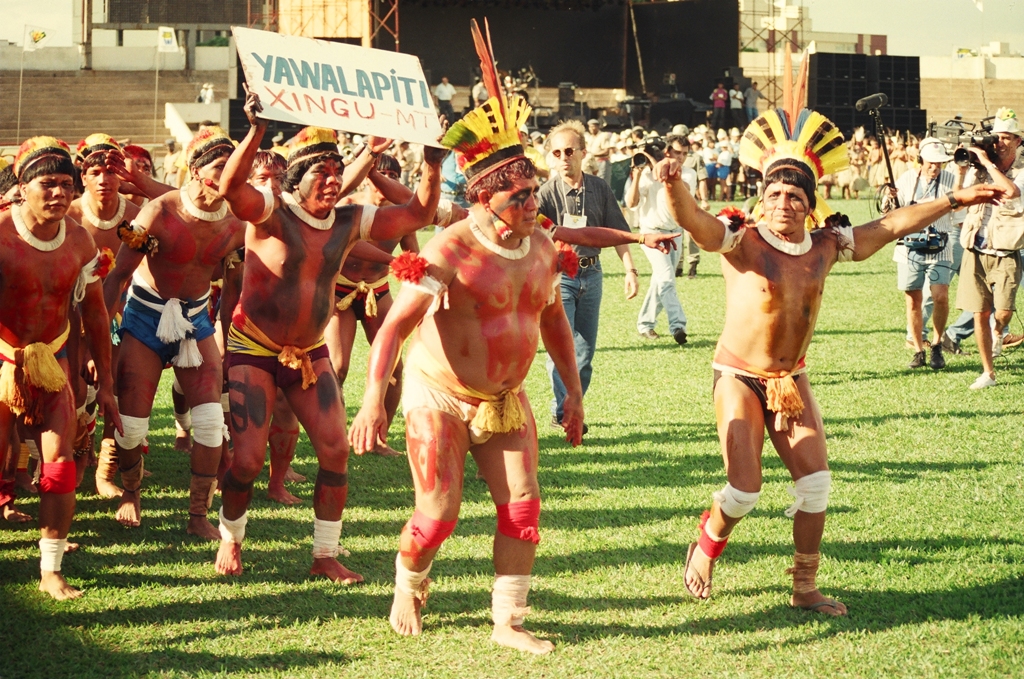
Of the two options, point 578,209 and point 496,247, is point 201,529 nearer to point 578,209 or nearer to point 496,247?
point 496,247

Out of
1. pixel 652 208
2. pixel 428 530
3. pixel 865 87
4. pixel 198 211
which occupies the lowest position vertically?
pixel 428 530

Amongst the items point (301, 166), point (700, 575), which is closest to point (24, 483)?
point (301, 166)

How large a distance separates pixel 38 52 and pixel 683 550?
40391 millimetres

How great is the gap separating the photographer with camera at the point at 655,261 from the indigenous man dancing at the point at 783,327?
19.6 ft

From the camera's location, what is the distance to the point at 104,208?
7.12m

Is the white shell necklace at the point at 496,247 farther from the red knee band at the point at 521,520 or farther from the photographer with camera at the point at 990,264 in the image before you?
the photographer with camera at the point at 990,264

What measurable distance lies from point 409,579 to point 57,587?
1794 millimetres

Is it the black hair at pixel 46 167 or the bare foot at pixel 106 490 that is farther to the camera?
the bare foot at pixel 106 490

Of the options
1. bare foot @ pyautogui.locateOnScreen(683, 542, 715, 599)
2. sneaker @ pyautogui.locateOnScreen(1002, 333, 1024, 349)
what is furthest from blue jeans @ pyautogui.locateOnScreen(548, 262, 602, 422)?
sneaker @ pyautogui.locateOnScreen(1002, 333, 1024, 349)

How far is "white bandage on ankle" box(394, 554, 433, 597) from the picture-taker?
5012mm

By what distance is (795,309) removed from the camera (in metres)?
5.25

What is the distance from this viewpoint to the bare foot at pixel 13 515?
22.0ft

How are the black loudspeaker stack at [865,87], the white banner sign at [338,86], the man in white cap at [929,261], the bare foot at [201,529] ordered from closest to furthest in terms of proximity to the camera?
the white banner sign at [338,86] → the bare foot at [201,529] → the man in white cap at [929,261] → the black loudspeaker stack at [865,87]

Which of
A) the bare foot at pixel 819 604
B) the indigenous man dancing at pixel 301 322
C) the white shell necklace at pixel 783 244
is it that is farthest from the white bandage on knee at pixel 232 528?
the white shell necklace at pixel 783 244
